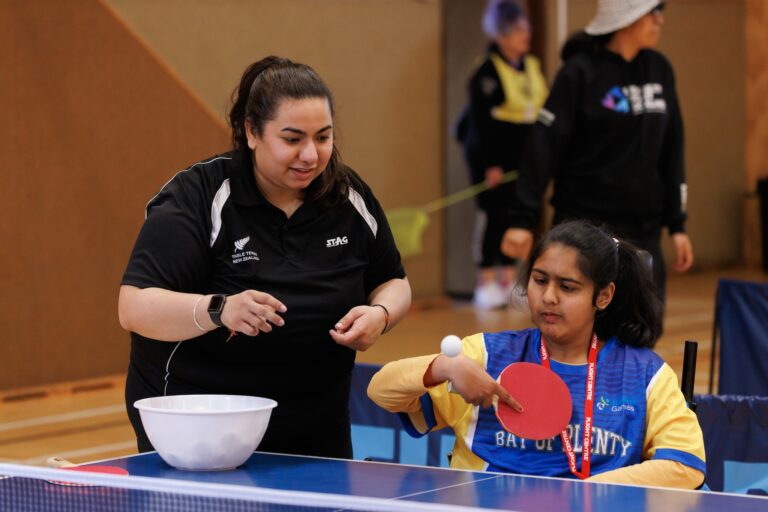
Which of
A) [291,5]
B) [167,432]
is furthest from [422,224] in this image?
[167,432]

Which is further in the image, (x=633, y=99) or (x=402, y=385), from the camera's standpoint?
(x=633, y=99)

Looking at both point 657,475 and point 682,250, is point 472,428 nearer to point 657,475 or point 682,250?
point 657,475

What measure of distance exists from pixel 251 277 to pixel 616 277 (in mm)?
991

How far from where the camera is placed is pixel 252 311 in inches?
109

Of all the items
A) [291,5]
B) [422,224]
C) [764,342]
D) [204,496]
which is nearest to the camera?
[204,496]

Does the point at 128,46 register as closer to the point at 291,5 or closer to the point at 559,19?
the point at 291,5

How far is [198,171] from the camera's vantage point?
10.8ft

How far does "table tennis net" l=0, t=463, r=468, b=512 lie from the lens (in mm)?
2211

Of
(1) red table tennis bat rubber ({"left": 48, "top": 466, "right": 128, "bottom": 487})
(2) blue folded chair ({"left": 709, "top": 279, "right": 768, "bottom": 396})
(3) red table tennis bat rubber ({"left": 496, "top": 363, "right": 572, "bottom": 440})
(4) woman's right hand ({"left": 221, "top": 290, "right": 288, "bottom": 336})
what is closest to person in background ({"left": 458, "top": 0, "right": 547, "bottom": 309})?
(2) blue folded chair ({"left": 709, "top": 279, "right": 768, "bottom": 396})

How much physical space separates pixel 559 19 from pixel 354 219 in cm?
859

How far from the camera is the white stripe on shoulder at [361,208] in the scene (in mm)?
3418

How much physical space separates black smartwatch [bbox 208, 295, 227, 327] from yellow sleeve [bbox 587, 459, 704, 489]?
3.04 ft

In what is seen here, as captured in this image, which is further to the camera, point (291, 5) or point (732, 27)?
point (732, 27)

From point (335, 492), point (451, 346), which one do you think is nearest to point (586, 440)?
point (451, 346)
